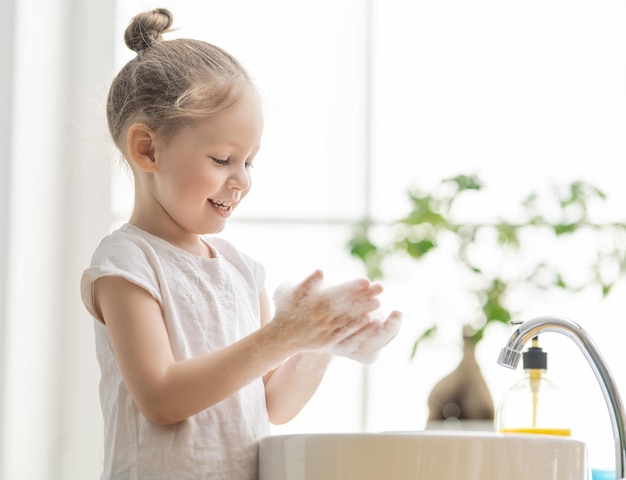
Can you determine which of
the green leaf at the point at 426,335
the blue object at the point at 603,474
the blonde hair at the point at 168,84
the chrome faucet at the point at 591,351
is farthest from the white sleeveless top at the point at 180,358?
the green leaf at the point at 426,335

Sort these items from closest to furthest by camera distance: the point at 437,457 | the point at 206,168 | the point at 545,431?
1. the point at 437,457
2. the point at 206,168
3. the point at 545,431

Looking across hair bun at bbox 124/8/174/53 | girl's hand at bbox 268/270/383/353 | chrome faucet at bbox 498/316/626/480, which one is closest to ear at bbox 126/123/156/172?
hair bun at bbox 124/8/174/53

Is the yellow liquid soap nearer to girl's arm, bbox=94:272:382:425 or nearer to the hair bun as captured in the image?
girl's arm, bbox=94:272:382:425

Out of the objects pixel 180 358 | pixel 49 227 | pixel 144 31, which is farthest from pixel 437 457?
pixel 49 227

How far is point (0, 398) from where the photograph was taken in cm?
149

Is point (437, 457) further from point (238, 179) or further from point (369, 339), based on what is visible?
point (238, 179)

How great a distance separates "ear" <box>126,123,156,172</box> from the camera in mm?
785

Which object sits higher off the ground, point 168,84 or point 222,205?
point 168,84

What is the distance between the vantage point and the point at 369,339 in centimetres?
68

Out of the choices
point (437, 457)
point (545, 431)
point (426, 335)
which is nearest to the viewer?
point (437, 457)

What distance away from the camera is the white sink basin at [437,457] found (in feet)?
2.11

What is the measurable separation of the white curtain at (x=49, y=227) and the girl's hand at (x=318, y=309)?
3.11ft

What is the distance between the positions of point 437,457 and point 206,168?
12.5 inches

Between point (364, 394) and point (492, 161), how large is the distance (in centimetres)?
53
